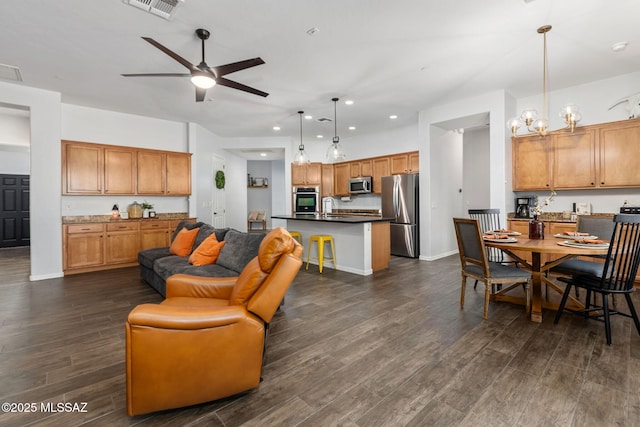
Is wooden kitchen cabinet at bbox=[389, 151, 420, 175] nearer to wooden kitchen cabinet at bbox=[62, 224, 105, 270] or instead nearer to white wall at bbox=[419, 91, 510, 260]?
white wall at bbox=[419, 91, 510, 260]

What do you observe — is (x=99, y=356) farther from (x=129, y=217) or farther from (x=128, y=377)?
(x=129, y=217)

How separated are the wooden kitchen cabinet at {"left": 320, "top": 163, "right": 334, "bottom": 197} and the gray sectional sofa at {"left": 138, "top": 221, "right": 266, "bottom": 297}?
439 cm

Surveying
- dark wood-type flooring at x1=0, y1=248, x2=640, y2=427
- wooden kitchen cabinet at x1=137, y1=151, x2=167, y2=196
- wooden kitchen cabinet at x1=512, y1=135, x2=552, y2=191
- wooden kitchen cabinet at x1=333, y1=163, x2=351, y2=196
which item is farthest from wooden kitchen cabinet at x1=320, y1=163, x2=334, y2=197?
dark wood-type flooring at x1=0, y1=248, x2=640, y2=427

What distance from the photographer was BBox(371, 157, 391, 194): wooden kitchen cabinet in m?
6.97

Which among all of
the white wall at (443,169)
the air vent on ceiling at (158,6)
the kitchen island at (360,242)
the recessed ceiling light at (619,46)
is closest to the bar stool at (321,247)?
the kitchen island at (360,242)

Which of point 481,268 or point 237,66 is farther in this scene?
point 481,268

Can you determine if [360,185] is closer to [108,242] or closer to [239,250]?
[239,250]

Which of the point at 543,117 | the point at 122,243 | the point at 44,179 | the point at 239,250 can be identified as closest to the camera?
the point at 239,250

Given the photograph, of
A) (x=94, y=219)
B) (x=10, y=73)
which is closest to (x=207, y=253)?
(x=94, y=219)

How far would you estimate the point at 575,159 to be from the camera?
176 inches

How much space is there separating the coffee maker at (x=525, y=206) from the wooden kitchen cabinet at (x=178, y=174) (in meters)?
6.44

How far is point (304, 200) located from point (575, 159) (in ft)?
18.1

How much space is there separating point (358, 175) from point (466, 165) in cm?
271

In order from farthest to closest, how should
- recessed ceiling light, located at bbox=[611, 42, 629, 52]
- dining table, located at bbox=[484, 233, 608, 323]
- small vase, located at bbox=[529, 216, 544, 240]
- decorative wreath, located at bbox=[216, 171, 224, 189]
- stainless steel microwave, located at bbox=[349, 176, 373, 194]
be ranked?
decorative wreath, located at bbox=[216, 171, 224, 189] → stainless steel microwave, located at bbox=[349, 176, 373, 194] → recessed ceiling light, located at bbox=[611, 42, 629, 52] → small vase, located at bbox=[529, 216, 544, 240] → dining table, located at bbox=[484, 233, 608, 323]
